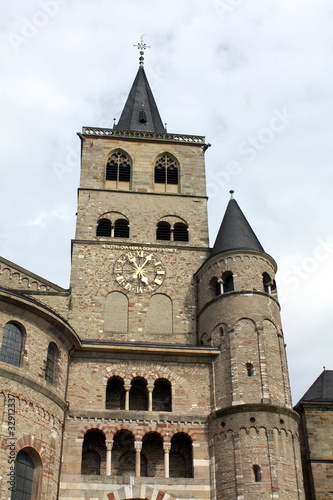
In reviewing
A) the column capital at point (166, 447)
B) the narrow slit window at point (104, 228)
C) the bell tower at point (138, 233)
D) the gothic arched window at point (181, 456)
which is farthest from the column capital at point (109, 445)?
the narrow slit window at point (104, 228)

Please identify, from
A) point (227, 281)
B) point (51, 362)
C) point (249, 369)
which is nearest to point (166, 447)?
point (249, 369)

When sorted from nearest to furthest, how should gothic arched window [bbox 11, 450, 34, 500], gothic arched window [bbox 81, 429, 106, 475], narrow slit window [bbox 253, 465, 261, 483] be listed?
gothic arched window [bbox 11, 450, 34, 500]
narrow slit window [bbox 253, 465, 261, 483]
gothic arched window [bbox 81, 429, 106, 475]

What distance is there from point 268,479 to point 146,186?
20.0 meters

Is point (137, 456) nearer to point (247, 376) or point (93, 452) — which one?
A: point (93, 452)

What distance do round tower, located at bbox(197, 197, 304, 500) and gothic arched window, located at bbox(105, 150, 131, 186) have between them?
8.75 meters

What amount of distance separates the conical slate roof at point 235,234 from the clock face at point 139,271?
11.3 feet

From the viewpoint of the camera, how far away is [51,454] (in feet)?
83.1

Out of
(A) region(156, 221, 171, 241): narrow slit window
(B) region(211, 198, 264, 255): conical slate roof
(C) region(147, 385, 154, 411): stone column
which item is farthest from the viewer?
(A) region(156, 221, 171, 241): narrow slit window

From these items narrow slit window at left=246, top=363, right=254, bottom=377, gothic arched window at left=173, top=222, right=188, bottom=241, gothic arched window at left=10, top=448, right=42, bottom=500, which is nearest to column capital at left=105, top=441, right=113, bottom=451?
gothic arched window at left=10, top=448, right=42, bottom=500

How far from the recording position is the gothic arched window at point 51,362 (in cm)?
2683

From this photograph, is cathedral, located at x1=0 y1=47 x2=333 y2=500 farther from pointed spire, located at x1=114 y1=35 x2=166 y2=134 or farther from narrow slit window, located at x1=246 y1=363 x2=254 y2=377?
pointed spire, located at x1=114 y1=35 x2=166 y2=134

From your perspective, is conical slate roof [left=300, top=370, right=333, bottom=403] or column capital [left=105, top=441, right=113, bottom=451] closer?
column capital [left=105, top=441, right=113, bottom=451]

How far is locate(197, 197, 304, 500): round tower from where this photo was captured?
25906 millimetres

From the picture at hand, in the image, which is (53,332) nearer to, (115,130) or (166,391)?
(166,391)
